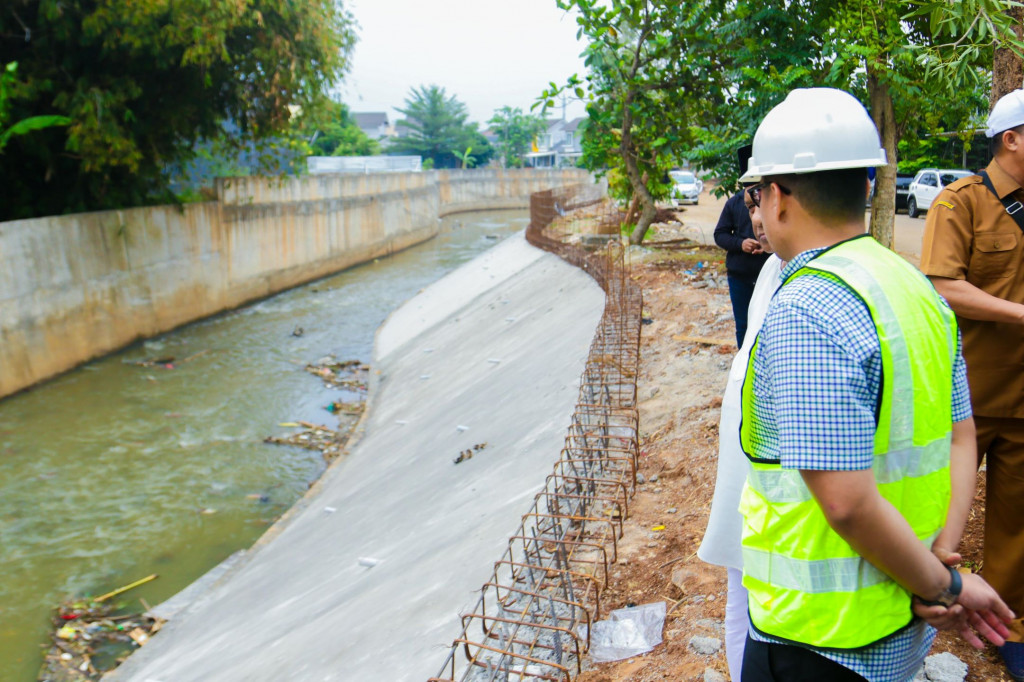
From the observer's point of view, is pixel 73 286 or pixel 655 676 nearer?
pixel 655 676

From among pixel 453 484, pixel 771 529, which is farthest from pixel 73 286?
pixel 771 529

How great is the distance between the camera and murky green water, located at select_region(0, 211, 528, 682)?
22.4 ft

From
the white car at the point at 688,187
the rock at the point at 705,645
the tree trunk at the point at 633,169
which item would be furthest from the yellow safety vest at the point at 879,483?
the white car at the point at 688,187

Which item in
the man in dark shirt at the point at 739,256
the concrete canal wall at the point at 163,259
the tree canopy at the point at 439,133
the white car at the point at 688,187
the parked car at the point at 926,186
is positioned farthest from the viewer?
the tree canopy at the point at 439,133

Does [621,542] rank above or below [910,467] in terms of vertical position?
below

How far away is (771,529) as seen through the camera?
151cm

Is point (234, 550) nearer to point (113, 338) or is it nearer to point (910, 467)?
point (910, 467)

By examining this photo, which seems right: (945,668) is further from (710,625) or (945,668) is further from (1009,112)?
(1009,112)

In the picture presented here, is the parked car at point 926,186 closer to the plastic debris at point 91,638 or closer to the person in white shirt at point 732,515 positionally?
the plastic debris at point 91,638

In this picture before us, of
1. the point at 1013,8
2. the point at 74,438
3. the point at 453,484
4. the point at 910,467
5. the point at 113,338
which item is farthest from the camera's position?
the point at 113,338

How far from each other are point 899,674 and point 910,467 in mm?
407

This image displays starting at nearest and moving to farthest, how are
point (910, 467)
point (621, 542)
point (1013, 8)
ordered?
1. point (910, 467)
2. point (621, 542)
3. point (1013, 8)

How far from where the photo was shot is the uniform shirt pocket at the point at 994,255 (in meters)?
2.71

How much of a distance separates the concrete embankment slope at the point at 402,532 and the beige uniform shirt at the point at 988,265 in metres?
2.66
